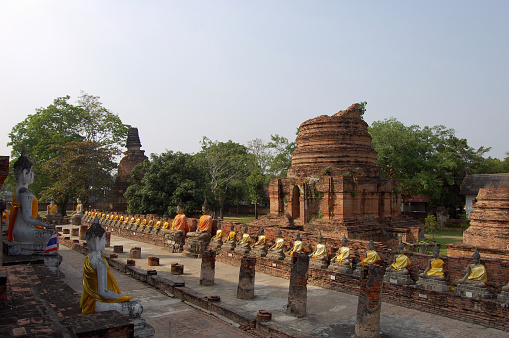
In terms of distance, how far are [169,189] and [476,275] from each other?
20.6 m

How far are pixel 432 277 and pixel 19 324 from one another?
8287 millimetres

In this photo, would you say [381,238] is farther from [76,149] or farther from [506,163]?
[506,163]

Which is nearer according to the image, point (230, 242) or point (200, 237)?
point (230, 242)

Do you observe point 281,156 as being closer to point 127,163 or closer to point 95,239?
point 127,163

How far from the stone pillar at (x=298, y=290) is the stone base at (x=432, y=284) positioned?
2.84 m

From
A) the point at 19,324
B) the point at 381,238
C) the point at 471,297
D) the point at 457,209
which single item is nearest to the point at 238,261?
the point at 471,297

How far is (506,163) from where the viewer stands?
1624 inches

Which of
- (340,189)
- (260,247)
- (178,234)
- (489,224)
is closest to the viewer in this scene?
(260,247)

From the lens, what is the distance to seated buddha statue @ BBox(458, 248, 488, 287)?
28.6 ft

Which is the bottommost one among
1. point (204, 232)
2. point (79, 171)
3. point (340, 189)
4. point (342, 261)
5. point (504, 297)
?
point (504, 297)

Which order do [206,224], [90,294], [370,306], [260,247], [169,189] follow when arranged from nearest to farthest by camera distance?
[90,294] → [370,306] → [260,247] → [206,224] → [169,189]

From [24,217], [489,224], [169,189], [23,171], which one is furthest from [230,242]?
[169,189]

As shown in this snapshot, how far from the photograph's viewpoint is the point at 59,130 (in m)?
39.1

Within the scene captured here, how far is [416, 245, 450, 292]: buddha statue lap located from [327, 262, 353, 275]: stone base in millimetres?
1822
